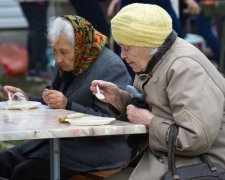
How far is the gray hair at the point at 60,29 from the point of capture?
4.32 meters

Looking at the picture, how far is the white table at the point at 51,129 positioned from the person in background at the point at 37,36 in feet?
20.3

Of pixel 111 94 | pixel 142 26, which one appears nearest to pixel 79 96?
pixel 111 94

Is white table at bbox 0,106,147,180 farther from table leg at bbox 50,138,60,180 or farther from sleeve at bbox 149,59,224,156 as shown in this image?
sleeve at bbox 149,59,224,156

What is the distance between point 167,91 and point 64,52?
104 cm

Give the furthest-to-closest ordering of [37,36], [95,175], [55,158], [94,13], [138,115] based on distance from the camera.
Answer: [37,36] < [94,13] < [95,175] < [55,158] < [138,115]

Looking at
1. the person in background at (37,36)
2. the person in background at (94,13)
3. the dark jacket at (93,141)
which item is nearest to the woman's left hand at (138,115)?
the dark jacket at (93,141)

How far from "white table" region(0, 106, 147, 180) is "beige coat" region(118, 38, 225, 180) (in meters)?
0.13

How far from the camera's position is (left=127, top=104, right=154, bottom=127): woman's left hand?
11.7 feet

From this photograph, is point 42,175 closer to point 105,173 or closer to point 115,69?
point 105,173

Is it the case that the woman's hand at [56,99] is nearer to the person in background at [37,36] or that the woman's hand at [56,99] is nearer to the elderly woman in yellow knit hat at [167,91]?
the elderly woman in yellow knit hat at [167,91]

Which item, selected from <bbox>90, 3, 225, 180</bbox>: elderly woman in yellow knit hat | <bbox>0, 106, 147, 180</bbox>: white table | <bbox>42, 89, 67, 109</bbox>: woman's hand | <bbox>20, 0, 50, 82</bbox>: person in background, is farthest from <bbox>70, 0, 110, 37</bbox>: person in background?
<bbox>90, 3, 225, 180</bbox>: elderly woman in yellow knit hat

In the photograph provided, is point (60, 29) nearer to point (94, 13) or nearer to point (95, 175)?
point (95, 175)

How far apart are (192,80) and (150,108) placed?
1.13 feet

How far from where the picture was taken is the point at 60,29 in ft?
14.2
